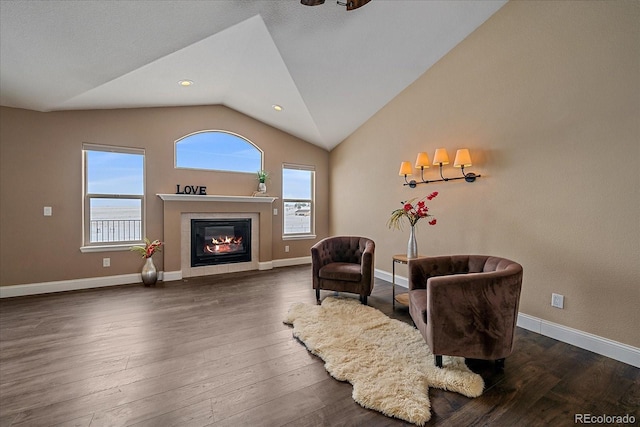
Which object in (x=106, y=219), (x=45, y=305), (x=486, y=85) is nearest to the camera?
(x=486, y=85)

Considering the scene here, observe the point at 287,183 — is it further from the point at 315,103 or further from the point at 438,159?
the point at 438,159

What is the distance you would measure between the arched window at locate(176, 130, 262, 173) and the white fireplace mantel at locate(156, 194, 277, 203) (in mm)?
585

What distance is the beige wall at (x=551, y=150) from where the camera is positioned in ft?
7.20

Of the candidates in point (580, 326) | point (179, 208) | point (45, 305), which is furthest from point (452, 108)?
point (45, 305)

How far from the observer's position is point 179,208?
4676 mm

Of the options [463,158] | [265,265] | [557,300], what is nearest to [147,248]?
[265,265]

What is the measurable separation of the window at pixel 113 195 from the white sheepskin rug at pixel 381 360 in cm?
319

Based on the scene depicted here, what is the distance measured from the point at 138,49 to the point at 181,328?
2.91 meters

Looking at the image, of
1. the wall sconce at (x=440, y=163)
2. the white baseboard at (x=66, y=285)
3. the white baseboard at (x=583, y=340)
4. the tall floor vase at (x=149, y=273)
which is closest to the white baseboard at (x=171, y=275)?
the tall floor vase at (x=149, y=273)

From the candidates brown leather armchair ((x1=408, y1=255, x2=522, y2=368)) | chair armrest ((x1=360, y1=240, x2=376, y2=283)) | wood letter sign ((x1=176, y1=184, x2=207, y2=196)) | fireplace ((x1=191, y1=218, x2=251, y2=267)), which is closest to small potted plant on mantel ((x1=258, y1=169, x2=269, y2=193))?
fireplace ((x1=191, y1=218, x2=251, y2=267))

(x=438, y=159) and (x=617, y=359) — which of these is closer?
(x=617, y=359)

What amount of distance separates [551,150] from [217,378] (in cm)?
347

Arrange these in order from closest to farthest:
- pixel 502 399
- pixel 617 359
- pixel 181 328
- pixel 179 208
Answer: pixel 502 399, pixel 617 359, pixel 181 328, pixel 179 208

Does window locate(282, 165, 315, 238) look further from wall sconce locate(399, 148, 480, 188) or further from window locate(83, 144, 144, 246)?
window locate(83, 144, 144, 246)
